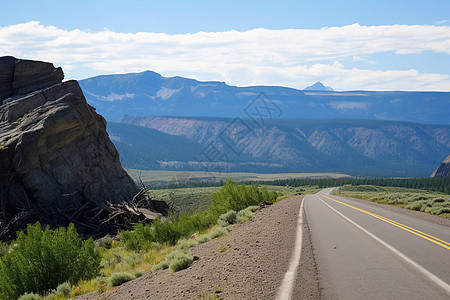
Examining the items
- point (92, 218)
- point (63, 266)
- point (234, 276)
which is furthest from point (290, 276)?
point (92, 218)

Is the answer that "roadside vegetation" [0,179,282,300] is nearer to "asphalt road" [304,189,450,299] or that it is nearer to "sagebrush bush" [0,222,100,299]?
"sagebrush bush" [0,222,100,299]

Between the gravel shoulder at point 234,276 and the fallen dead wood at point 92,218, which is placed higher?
the gravel shoulder at point 234,276

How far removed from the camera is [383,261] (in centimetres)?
963

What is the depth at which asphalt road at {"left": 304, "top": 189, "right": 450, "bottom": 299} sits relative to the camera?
7323 millimetres

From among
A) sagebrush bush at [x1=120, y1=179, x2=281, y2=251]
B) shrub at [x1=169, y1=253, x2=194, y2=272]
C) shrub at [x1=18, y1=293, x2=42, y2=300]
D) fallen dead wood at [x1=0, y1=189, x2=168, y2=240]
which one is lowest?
fallen dead wood at [x1=0, y1=189, x2=168, y2=240]

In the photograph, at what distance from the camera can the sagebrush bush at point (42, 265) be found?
12.6 meters

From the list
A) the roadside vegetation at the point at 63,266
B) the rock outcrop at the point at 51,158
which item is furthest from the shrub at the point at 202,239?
the rock outcrop at the point at 51,158

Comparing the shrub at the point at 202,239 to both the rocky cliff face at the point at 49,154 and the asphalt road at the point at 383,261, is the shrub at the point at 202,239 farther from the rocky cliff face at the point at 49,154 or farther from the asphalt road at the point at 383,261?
the rocky cliff face at the point at 49,154

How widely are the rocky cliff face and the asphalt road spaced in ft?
59.0

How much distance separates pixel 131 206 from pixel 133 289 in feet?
64.4

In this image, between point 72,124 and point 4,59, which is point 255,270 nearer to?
point 72,124

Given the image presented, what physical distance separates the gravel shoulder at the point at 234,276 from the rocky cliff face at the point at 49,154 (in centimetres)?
1659

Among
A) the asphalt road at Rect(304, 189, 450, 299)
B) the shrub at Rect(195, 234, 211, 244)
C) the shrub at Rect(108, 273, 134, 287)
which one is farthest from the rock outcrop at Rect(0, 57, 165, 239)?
the asphalt road at Rect(304, 189, 450, 299)

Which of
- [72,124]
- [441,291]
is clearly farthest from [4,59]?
[441,291]
